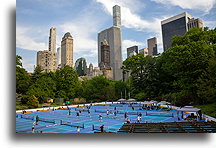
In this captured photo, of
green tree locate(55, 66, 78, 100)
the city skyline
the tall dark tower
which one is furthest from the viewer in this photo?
green tree locate(55, 66, 78, 100)

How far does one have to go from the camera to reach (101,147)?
24.9 ft

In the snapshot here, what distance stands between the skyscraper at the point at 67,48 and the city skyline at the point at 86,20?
27 centimetres

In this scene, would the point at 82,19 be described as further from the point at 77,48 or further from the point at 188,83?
the point at 188,83

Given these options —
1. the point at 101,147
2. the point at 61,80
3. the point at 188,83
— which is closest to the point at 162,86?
the point at 188,83

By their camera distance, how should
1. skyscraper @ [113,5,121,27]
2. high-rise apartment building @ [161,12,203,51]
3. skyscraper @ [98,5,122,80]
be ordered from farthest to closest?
skyscraper @ [98,5,122,80], skyscraper @ [113,5,121,27], high-rise apartment building @ [161,12,203,51]

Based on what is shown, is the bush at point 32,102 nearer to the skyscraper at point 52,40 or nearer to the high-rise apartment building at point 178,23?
the skyscraper at point 52,40

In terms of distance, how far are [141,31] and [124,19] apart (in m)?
1.20

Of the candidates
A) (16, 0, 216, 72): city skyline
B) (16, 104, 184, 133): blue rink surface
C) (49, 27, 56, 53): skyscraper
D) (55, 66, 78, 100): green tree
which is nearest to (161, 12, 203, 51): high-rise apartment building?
(16, 0, 216, 72): city skyline

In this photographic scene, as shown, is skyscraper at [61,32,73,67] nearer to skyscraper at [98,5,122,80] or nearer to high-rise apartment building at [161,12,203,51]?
skyscraper at [98,5,122,80]

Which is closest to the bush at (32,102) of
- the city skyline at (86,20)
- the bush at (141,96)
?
the city skyline at (86,20)

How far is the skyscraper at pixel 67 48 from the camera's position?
1091cm

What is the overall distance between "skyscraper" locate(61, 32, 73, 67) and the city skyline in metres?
0.27

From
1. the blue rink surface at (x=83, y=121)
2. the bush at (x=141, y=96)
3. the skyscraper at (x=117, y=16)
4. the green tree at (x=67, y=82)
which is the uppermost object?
the skyscraper at (x=117, y=16)

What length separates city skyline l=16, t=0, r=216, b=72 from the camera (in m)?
9.05
